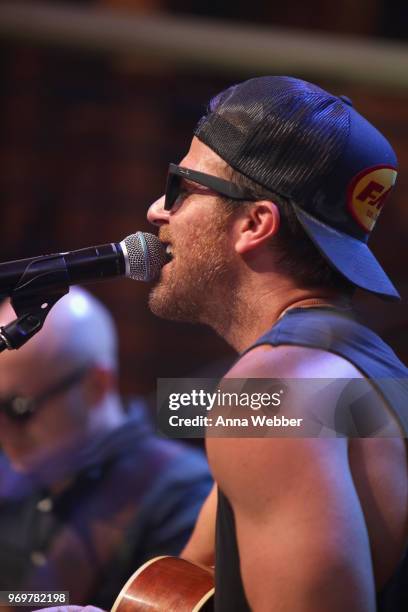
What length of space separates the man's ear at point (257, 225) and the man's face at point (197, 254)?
3 centimetres

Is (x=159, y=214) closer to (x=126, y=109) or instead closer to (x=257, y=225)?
(x=257, y=225)

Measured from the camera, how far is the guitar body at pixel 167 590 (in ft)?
5.50

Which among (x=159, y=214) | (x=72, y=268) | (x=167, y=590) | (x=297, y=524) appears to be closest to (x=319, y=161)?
(x=159, y=214)

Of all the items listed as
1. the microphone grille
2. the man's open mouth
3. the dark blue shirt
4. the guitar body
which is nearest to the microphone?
the microphone grille

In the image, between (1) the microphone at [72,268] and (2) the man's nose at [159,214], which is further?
(2) the man's nose at [159,214]

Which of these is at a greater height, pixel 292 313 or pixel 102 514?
pixel 292 313

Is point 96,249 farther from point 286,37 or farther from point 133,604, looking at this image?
point 286,37

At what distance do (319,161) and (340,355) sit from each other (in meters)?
0.39

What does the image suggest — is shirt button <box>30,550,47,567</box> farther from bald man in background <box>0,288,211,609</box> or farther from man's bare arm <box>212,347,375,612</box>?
man's bare arm <box>212,347,375,612</box>

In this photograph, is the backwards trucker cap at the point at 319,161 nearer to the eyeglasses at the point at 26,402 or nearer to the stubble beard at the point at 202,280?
the stubble beard at the point at 202,280

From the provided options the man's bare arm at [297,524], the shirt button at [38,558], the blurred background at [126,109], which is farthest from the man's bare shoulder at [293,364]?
the blurred background at [126,109]

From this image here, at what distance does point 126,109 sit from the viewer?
4.74m

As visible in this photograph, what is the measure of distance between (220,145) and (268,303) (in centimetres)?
31

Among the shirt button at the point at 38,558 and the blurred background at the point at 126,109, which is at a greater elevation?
the blurred background at the point at 126,109
